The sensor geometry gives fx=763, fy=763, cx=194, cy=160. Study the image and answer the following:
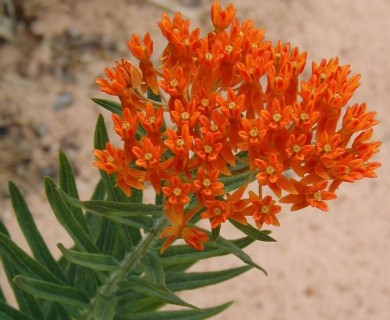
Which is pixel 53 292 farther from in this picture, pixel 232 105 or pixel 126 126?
pixel 232 105

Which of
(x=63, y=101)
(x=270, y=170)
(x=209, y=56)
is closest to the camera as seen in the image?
(x=270, y=170)

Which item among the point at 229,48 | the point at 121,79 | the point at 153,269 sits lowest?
the point at 153,269

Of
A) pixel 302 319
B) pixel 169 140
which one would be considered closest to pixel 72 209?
pixel 169 140

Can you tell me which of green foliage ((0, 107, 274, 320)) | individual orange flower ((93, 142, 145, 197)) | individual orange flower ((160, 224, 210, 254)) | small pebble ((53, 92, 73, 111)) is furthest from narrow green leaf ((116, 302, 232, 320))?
small pebble ((53, 92, 73, 111))

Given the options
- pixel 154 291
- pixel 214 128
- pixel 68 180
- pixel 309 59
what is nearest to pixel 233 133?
pixel 214 128

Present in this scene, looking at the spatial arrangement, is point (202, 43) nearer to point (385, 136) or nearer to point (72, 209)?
point (72, 209)

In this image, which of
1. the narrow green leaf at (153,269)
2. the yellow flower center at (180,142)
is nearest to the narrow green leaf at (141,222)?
the narrow green leaf at (153,269)

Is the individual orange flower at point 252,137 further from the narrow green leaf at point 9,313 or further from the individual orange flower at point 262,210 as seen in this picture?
the narrow green leaf at point 9,313
